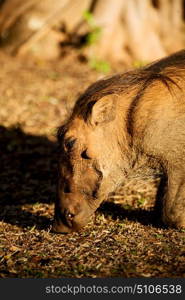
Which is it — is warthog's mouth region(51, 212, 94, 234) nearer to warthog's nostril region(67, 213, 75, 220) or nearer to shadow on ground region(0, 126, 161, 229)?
warthog's nostril region(67, 213, 75, 220)

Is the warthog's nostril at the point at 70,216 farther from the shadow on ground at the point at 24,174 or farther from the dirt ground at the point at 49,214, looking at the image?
the shadow on ground at the point at 24,174

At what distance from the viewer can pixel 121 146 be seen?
4.93 metres

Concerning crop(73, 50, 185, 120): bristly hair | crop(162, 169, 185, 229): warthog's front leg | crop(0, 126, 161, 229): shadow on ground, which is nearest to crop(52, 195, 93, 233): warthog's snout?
crop(0, 126, 161, 229): shadow on ground

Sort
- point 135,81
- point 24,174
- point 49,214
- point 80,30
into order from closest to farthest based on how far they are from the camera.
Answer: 1. point 135,81
2. point 49,214
3. point 24,174
4. point 80,30

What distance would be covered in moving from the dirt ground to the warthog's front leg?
0.10 meters

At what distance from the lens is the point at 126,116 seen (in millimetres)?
4941

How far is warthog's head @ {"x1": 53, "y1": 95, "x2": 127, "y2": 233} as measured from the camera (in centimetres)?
479

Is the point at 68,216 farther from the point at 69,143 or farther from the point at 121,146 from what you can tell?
the point at 121,146

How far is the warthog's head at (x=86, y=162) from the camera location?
15.7 feet

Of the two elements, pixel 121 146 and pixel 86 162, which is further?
pixel 121 146

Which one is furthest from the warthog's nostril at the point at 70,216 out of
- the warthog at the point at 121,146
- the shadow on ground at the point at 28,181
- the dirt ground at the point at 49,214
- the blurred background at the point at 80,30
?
the blurred background at the point at 80,30

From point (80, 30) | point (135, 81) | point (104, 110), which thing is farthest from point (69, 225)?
point (80, 30)

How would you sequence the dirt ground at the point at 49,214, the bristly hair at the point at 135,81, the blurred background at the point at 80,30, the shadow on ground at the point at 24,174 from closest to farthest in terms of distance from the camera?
the dirt ground at the point at 49,214, the bristly hair at the point at 135,81, the shadow on ground at the point at 24,174, the blurred background at the point at 80,30

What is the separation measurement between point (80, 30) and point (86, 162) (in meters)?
5.42
